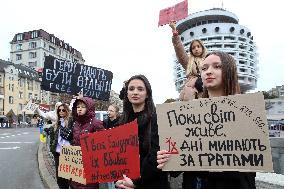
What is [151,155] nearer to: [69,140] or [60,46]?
[69,140]

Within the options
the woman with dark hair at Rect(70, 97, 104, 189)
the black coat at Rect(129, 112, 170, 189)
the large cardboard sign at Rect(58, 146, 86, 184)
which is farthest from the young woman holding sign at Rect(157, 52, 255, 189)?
the woman with dark hair at Rect(70, 97, 104, 189)

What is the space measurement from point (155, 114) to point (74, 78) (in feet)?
18.9

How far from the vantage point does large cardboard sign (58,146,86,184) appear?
399cm

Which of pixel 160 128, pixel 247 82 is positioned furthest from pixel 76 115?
pixel 247 82

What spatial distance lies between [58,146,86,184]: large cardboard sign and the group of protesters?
0.12m

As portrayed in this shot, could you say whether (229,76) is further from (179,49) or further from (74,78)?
(74,78)

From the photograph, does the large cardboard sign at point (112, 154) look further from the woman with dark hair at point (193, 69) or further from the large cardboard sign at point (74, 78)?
the large cardboard sign at point (74, 78)

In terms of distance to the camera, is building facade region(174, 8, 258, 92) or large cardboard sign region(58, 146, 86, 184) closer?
large cardboard sign region(58, 146, 86, 184)

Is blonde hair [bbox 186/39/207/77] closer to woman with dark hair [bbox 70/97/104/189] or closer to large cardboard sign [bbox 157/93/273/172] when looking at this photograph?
woman with dark hair [bbox 70/97/104/189]

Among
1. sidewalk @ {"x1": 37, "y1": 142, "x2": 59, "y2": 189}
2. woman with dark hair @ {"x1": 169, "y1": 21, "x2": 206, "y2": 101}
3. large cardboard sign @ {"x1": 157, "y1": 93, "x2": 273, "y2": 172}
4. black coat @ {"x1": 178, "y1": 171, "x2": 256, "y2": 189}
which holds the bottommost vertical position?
sidewalk @ {"x1": 37, "y1": 142, "x2": 59, "y2": 189}

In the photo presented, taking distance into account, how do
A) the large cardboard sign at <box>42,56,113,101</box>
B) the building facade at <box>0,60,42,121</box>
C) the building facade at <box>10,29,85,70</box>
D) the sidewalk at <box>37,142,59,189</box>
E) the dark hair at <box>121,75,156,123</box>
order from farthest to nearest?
1. the building facade at <box>10,29,85,70</box>
2. the building facade at <box>0,60,42,121</box>
3. the large cardboard sign at <box>42,56,113,101</box>
4. the sidewalk at <box>37,142,59,189</box>
5. the dark hair at <box>121,75,156,123</box>

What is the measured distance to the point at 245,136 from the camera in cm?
203

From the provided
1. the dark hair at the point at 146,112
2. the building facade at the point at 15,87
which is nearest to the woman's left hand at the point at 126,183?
the dark hair at the point at 146,112

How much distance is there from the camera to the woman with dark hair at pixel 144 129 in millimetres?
2664
